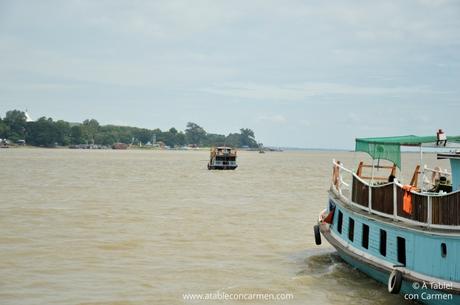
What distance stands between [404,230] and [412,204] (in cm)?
63

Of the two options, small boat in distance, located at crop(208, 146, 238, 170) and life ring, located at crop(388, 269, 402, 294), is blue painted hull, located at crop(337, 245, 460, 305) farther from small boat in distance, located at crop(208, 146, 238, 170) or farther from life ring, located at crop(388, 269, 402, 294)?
small boat in distance, located at crop(208, 146, 238, 170)

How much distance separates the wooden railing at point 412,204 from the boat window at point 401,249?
18.6 inches

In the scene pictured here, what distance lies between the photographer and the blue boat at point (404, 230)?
12.8 m

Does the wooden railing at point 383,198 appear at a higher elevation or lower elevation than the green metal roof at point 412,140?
lower

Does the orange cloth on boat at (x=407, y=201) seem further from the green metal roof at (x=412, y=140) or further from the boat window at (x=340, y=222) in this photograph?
the boat window at (x=340, y=222)

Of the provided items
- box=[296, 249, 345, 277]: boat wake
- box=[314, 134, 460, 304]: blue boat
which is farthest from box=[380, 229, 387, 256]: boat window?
box=[296, 249, 345, 277]: boat wake

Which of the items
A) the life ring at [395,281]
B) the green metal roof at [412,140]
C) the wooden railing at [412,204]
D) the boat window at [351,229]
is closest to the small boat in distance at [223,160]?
the wooden railing at [412,204]

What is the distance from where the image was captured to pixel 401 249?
14570 millimetres

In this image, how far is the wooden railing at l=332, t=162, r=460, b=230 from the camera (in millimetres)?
12828

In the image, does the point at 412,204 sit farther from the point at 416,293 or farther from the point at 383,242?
the point at 416,293

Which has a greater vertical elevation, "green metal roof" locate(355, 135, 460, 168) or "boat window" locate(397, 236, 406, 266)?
"green metal roof" locate(355, 135, 460, 168)

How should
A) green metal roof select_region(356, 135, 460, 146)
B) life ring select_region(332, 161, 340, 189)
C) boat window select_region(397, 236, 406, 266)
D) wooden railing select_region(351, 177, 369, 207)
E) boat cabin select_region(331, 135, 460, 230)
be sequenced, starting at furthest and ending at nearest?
life ring select_region(332, 161, 340, 189), wooden railing select_region(351, 177, 369, 207), green metal roof select_region(356, 135, 460, 146), boat window select_region(397, 236, 406, 266), boat cabin select_region(331, 135, 460, 230)

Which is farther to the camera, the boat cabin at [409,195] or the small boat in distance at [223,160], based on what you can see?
the small boat in distance at [223,160]

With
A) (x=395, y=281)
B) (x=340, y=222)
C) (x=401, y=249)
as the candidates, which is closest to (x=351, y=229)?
(x=340, y=222)
